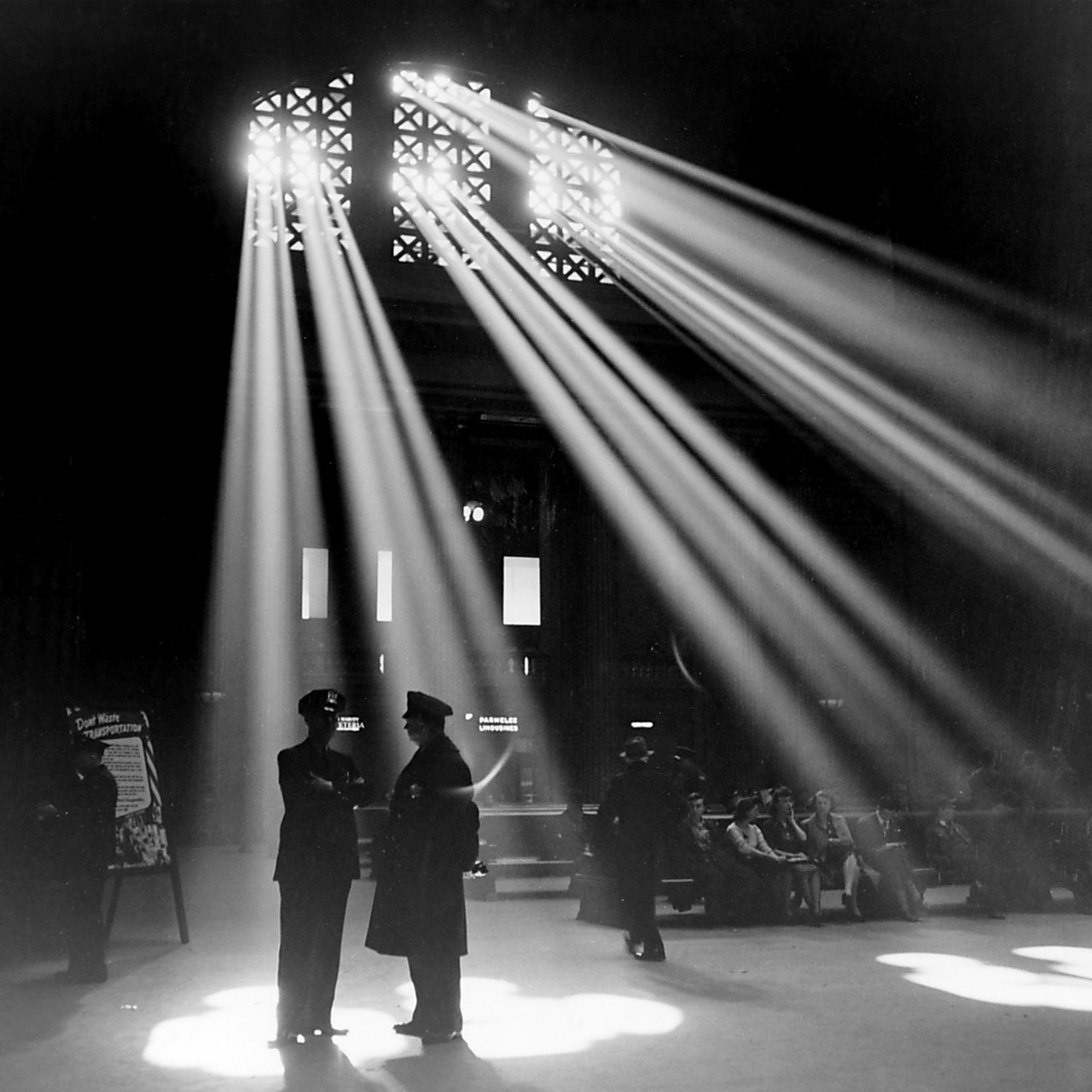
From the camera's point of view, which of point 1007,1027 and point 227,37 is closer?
point 1007,1027

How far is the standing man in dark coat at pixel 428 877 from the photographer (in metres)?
5.71

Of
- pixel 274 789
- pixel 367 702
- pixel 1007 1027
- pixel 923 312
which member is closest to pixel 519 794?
pixel 367 702

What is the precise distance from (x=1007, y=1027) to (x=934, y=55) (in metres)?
14.5

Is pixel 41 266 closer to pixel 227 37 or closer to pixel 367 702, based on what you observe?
pixel 227 37

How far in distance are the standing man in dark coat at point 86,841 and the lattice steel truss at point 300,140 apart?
461 inches

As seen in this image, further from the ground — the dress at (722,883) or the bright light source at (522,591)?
the bright light source at (522,591)

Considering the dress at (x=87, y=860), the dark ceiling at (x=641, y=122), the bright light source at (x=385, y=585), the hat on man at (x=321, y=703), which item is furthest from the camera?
the bright light source at (x=385, y=585)

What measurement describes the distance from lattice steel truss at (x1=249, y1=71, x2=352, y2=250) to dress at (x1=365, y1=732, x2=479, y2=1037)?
13756 mm

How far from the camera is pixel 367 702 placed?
1909cm

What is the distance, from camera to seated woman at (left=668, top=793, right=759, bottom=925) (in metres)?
9.89

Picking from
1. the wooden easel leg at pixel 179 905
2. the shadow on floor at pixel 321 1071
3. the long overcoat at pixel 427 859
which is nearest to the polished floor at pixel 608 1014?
the shadow on floor at pixel 321 1071

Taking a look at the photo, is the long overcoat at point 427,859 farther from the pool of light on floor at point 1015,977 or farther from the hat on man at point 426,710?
the pool of light on floor at point 1015,977

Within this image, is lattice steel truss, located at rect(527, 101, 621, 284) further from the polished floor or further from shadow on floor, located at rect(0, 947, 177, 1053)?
shadow on floor, located at rect(0, 947, 177, 1053)

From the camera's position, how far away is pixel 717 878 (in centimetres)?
998
